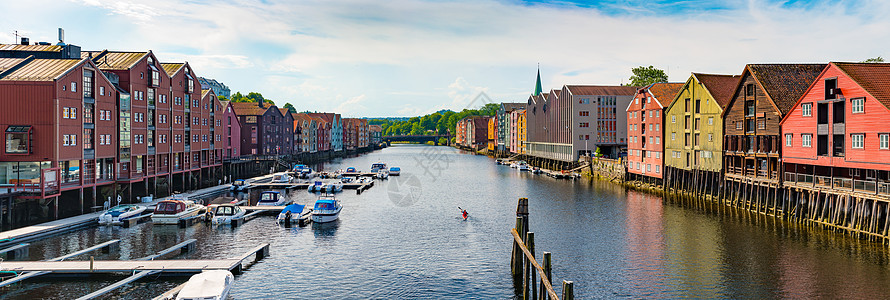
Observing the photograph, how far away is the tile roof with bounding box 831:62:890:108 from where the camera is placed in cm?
4441

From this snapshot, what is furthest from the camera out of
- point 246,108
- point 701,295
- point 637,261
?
point 246,108

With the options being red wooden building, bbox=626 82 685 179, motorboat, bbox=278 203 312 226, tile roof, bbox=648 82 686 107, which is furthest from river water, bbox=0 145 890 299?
tile roof, bbox=648 82 686 107

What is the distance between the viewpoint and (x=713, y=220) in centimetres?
5369

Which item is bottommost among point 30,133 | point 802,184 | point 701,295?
point 701,295

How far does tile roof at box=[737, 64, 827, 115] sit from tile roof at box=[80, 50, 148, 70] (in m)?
67.3

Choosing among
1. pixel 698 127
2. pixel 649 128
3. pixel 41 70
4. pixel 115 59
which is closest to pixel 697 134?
pixel 698 127

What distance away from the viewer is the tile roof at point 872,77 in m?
44.4

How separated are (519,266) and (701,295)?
33.0 feet

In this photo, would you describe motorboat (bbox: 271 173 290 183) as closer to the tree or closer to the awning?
the awning

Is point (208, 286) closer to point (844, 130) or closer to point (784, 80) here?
point (844, 130)

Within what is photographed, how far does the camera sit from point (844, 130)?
47.9m

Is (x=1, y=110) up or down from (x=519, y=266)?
up


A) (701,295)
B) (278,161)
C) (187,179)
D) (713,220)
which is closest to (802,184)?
(713,220)

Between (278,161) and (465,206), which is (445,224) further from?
(278,161)
